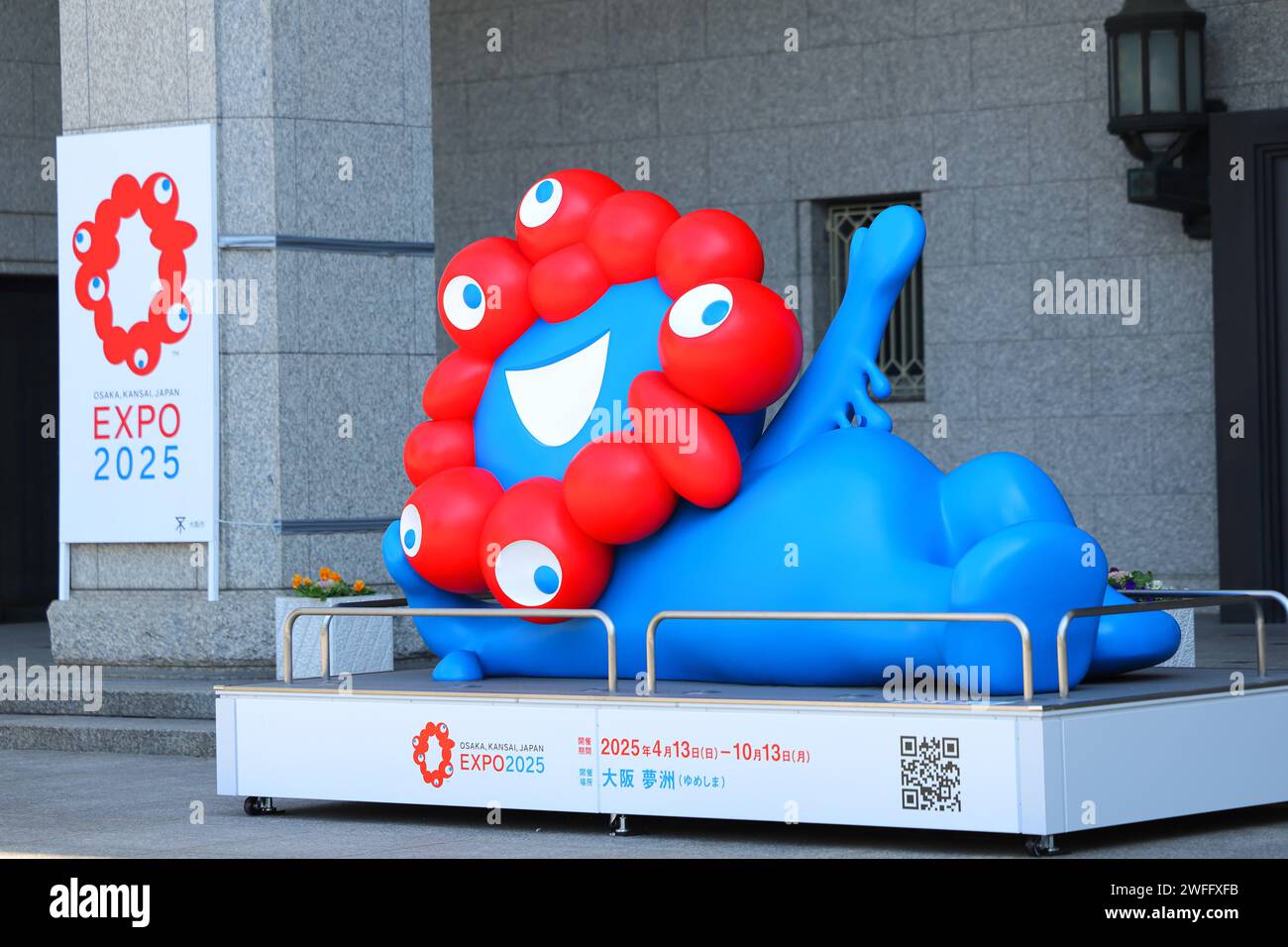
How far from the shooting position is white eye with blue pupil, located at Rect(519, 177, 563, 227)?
29.3 feet

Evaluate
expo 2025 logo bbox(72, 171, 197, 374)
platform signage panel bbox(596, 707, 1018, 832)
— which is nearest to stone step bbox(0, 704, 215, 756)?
expo 2025 logo bbox(72, 171, 197, 374)

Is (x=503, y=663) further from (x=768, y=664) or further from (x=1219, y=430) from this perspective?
(x=1219, y=430)

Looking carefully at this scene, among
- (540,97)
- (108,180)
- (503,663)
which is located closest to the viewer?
(503,663)

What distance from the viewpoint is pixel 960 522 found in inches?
312

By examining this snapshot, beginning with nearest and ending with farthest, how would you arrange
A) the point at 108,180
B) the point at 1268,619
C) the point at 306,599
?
the point at 306,599, the point at 108,180, the point at 1268,619

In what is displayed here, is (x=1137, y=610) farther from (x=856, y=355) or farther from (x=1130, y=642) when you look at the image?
(x=856, y=355)

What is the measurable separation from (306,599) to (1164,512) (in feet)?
22.4

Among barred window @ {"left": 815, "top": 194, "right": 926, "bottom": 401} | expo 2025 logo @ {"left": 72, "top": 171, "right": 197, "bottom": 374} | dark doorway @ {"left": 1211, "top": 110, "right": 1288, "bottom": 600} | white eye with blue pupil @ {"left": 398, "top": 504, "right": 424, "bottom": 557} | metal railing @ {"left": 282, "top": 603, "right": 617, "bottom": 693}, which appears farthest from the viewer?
barred window @ {"left": 815, "top": 194, "right": 926, "bottom": 401}

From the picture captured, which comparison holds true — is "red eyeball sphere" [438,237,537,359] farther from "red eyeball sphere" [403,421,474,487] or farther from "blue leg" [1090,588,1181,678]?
"blue leg" [1090,588,1181,678]

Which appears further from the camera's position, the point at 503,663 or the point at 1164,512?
the point at 1164,512

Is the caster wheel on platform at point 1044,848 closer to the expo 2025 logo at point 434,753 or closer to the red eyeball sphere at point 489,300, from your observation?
the expo 2025 logo at point 434,753

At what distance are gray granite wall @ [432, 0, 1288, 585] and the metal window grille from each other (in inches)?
6.3

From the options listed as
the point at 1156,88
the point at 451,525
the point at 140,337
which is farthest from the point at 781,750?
the point at 1156,88
